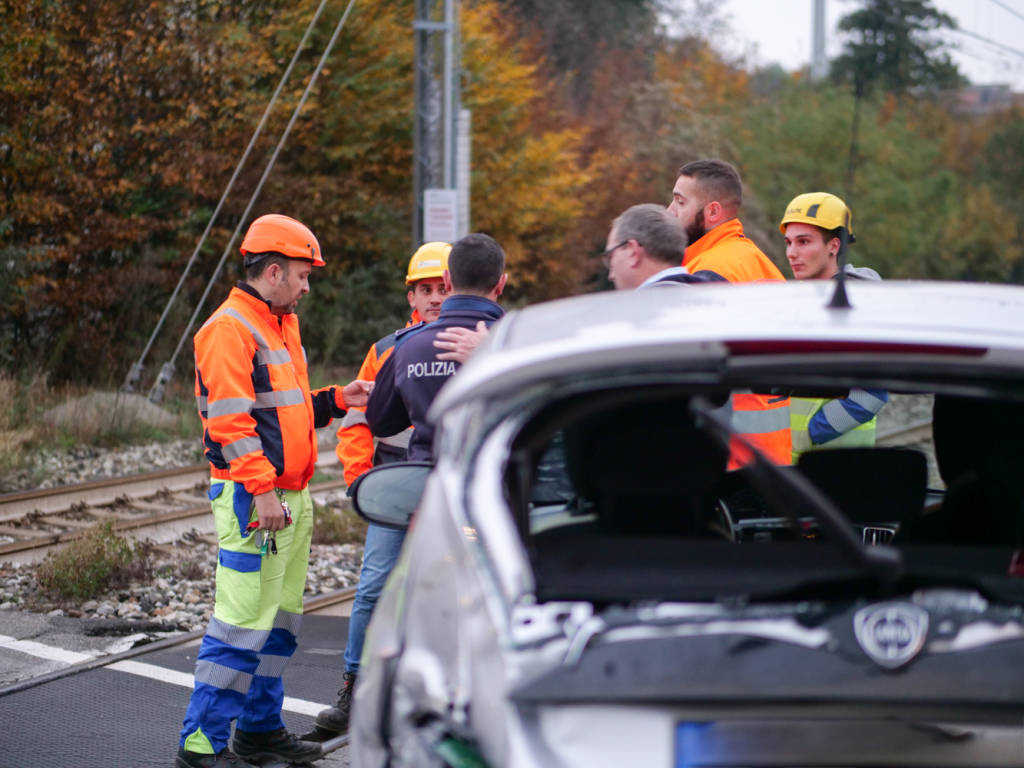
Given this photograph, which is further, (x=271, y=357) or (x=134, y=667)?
(x=134, y=667)

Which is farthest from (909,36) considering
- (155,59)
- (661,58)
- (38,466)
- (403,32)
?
(38,466)

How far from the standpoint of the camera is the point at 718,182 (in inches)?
212

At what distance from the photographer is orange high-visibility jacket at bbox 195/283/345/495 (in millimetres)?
4598

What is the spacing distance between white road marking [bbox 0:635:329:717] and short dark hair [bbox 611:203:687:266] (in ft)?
9.07

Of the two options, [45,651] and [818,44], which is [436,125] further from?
[818,44]

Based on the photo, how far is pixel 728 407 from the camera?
167 inches

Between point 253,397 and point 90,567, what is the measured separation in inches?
144

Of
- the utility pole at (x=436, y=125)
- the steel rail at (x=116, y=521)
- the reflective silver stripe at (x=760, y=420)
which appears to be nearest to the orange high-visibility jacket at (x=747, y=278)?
the reflective silver stripe at (x=760, y=420)

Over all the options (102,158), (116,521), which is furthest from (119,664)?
(102,158)

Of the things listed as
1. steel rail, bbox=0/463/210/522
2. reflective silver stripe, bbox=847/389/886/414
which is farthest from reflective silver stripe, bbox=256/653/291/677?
steel rail, bbox=0/463/210/522

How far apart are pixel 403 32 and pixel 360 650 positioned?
64.6ft

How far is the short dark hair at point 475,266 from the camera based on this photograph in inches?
184

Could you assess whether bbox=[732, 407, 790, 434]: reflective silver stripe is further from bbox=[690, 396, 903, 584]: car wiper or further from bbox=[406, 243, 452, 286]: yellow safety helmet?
bbox=[690, 396, 903, 584]: car wiper

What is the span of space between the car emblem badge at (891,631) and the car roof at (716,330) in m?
0.46
